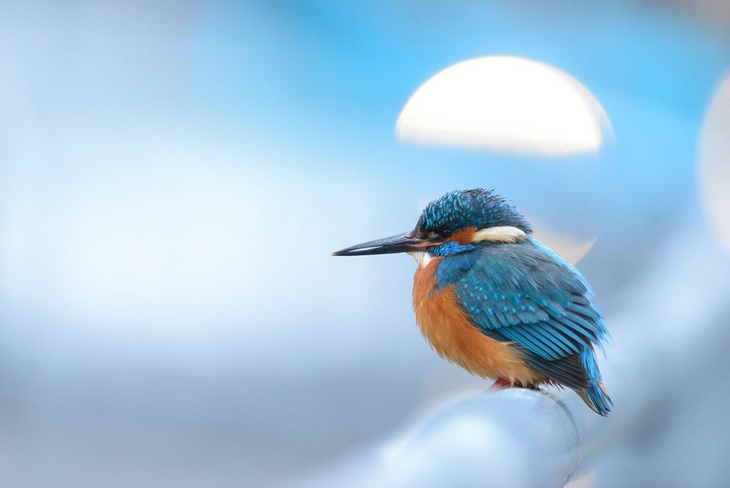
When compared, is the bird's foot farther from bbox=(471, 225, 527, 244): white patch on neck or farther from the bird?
bbox=(471, 225, 527, 244): white patch on neck

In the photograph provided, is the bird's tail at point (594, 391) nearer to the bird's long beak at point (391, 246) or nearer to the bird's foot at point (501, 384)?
the bird's foot at point (501, 384)

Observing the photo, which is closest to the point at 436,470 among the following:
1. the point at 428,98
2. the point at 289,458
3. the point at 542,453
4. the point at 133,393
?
the point at 542,453

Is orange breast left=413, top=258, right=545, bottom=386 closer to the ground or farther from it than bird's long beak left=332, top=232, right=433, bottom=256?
closer to the ground

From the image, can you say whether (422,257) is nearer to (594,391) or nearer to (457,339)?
(457,339)

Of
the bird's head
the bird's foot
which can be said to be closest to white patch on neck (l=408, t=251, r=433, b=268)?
the bird's head

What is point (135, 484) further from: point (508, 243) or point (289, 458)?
point (508, 243)

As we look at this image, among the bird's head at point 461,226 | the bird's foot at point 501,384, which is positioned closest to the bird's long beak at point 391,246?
the bird's head at point 461,226

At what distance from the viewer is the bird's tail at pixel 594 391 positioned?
0.59 m

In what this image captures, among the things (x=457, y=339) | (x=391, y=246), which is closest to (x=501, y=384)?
(x=457, y=339)

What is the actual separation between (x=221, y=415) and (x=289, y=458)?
0.18m

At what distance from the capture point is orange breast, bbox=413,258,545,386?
0.66 metres

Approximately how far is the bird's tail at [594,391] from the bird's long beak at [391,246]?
0.18m

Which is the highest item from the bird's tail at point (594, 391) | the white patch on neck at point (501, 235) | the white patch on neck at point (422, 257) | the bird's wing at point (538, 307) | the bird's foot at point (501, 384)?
the white patch on neck at point (422, 257)

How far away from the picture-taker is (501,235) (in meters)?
0.68
